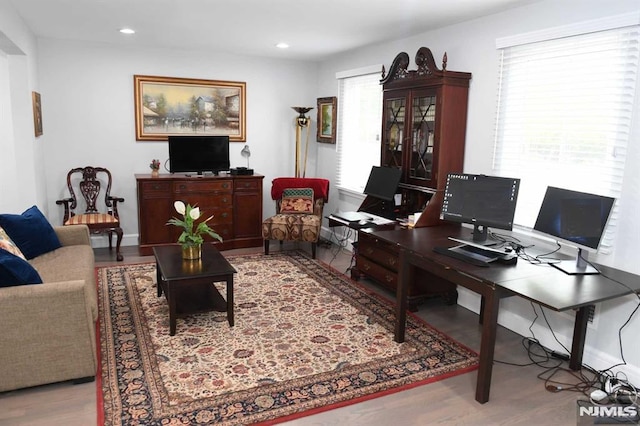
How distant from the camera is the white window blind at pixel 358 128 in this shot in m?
5.39

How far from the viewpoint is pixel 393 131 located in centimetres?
445

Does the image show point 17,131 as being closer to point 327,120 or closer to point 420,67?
point 327,120

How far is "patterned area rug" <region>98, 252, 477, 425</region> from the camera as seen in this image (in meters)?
2.56

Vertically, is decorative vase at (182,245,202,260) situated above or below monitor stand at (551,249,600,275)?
below

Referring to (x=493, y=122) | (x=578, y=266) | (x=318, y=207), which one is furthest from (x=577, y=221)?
(x=318, y=207)

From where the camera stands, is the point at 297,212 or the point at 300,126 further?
the point at 300,126

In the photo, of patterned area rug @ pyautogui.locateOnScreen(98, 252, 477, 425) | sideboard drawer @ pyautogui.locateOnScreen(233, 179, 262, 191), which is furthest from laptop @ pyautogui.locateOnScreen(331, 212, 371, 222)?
sideboard drawer @ pyautogui.locateOnScreen(233, 179, 262, 191)

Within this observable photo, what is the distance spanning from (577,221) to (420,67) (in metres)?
1.89

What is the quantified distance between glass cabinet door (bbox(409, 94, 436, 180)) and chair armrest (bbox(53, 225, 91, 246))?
117 inches

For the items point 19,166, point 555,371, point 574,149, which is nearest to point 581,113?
point 574,149

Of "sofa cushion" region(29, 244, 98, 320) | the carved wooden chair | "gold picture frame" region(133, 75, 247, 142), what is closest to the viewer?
"sofa cushion" region(29, 244, 98, 320)

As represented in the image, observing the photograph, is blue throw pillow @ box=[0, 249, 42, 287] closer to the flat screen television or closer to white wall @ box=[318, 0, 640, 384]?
the flat screen television

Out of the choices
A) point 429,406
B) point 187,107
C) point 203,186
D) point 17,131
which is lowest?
point 429,406

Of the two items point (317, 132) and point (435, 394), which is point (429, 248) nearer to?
point (435, 394)
